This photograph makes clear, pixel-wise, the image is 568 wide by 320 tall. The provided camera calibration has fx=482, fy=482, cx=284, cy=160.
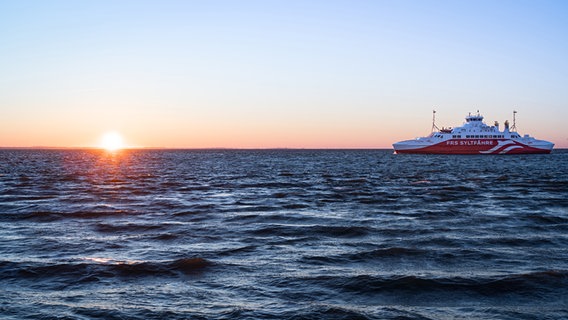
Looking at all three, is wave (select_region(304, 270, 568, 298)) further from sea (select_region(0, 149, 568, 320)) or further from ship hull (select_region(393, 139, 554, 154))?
ship hull (select_region(393, 139, 554, 154))

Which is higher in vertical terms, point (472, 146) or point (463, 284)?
point (472, 146)

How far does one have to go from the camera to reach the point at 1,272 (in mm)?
8336

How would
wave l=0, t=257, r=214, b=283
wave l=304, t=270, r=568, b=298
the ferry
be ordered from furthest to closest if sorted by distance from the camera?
the ferry → wave l=0, t=257, r=214, b=283 → wave l=304, t=270, r=568, b=298

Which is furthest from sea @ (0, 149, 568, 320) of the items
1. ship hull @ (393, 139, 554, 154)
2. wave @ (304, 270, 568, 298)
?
ship hull @ (393, 139, 554, 154)

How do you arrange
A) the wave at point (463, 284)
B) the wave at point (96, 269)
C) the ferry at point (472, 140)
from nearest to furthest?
1. the wave at point (463, 284)
2. the wave at point (96, 269)
3. the ferry at point (472, 140)

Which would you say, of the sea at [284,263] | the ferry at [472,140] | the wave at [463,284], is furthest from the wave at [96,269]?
the ferry at [472,140]

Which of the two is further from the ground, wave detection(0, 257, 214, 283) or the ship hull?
the ship hull

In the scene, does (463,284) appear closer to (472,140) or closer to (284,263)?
(284,263)

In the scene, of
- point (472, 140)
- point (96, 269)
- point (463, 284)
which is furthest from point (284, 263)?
point (472, 140)

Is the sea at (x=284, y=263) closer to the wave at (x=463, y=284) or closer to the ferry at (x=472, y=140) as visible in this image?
the wave at (x=463, y=284)

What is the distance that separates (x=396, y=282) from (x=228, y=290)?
2.72 metres

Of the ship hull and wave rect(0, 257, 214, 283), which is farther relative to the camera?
the ship hull

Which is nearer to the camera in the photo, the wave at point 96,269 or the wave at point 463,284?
the wave at point 463,284

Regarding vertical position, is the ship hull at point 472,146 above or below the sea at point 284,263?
above
